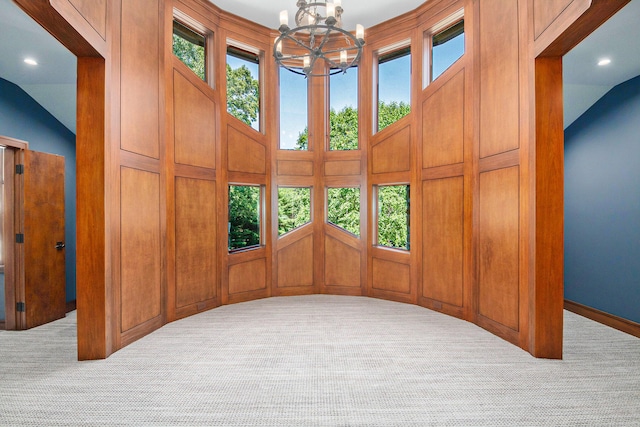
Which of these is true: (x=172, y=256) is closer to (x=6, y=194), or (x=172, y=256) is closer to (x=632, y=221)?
(x=6, y=194)

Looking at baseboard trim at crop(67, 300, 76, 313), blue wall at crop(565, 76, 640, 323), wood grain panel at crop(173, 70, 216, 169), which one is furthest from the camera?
baseboard trim at crop(67, 300, 76, 313)

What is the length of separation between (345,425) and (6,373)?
10.1ft

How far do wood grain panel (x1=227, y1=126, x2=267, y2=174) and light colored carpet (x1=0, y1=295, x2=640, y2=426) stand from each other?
2564 mm

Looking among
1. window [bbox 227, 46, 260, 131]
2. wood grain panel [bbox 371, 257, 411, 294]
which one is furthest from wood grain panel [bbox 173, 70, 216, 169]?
wood grain panel [bbox 371, 257, 411, 294]

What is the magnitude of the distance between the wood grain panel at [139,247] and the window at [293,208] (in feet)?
7.61

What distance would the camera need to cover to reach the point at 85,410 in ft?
7.78

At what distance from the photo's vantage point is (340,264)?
6.07m

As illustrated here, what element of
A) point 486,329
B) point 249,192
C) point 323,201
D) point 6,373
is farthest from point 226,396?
point 323,201

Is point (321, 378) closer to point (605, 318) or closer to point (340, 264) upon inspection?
point (340, 264)

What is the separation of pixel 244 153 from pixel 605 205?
5287 millimetres

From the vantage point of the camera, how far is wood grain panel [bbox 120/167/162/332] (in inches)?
138

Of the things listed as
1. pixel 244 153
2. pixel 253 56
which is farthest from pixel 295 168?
pixel 253 56

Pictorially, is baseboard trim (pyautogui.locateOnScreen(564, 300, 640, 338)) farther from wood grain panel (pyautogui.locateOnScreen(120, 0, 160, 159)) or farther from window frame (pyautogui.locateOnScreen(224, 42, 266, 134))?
wood grain panel (pyautogui.locateOnScreen(120, 0, 160, 159))

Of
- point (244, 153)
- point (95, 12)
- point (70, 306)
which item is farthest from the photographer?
point (244, 153)
